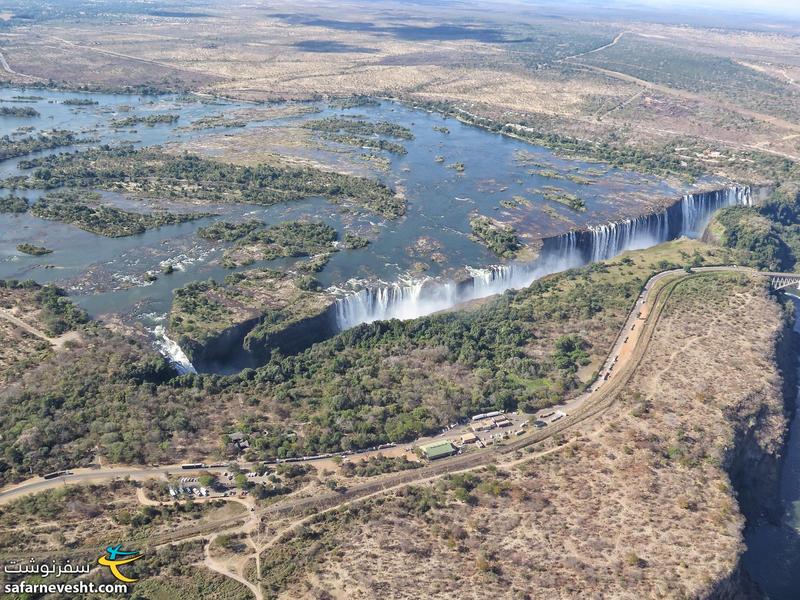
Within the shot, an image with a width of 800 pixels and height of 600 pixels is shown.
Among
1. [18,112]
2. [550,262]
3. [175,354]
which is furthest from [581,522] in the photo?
[18,112]

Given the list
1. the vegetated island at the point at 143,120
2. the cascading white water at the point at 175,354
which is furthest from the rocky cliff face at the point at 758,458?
the vegetated island at the point at 143,120

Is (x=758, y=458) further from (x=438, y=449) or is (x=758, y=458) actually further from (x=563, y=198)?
(x=563, y=198)

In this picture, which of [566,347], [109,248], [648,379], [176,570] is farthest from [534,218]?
[176,570]

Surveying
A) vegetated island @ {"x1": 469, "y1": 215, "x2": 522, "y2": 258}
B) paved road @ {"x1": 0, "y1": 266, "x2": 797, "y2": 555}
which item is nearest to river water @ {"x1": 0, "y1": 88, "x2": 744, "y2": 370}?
vegetated island @ {"x1": 469, "y1": 215, "x2": 522, "y2": 258}

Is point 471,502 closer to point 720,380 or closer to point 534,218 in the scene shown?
point 720,380

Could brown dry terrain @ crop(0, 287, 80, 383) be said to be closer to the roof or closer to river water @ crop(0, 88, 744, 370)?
river water @ crop(0, 88, 744, 370)

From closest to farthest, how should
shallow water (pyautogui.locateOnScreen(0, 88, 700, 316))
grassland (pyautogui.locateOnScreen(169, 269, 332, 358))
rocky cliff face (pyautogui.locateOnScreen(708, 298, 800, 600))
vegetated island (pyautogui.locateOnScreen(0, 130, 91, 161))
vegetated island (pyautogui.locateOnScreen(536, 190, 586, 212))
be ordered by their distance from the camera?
rocky cliff face (pyautogui.locateOnScreen(708, 298, 800, 600)) → grassland (pyautogui.locateOnScreen(169, 269, 332, 358)) → shallow water (pyautogui.locateOnScreen(0, 88, 700, 316)) → vegetated island (pyautogui.locateOnScreen(536, 190, 586, 212)) → vegetated island (pyautogui.locateOnScreen(0, 130, 91, 161))

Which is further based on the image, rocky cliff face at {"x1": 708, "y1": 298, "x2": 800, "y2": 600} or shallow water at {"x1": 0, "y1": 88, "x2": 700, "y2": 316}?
shallow water at {"x1": 0, "y1": 88, "x2": 700, "y2": 316}
